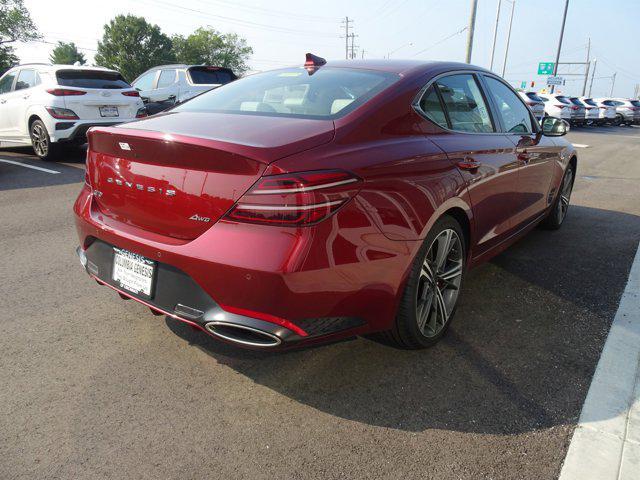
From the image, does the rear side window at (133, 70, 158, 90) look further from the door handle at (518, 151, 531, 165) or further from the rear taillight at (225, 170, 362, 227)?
the rear taillight at (225, 170, 362, 227)

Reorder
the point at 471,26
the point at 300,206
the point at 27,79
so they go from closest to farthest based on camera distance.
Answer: the point at 300,206, the point at 27,79, the point at 471,26

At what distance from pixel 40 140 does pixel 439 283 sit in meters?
8.70

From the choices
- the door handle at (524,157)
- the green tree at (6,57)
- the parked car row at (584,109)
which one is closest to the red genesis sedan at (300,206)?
the door handle at (524,157)

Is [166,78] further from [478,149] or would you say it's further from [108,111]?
[478,149]

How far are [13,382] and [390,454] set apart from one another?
1.85m

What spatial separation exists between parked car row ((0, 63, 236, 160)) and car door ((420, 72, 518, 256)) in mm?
7412

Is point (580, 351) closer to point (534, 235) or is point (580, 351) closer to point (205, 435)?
point (205, 435)

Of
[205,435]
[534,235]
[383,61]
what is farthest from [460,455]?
[534,235]

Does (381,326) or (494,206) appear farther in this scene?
(494,206)

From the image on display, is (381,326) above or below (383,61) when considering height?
below

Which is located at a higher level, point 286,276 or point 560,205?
point 286,276

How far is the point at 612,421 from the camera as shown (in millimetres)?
2203

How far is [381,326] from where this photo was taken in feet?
7.58

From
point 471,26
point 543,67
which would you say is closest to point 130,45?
point 543,67
